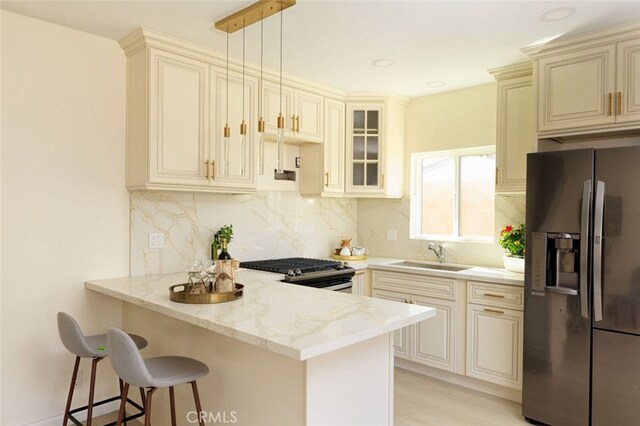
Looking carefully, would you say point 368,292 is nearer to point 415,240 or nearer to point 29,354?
point 415,240

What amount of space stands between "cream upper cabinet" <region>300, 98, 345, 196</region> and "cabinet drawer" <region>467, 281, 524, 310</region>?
4.98ft

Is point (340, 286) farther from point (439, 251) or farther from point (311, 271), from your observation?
point (439, 251)

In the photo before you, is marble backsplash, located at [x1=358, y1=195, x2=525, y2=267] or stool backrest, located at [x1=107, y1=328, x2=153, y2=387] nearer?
stool backrest, located at [x1=107, y1=328, x2=153, y2=387]

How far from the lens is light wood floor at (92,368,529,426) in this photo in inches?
115

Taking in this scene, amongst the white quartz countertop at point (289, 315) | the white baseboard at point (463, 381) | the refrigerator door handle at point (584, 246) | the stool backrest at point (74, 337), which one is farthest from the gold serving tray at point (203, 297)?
the white baseboard at point (463, 381)

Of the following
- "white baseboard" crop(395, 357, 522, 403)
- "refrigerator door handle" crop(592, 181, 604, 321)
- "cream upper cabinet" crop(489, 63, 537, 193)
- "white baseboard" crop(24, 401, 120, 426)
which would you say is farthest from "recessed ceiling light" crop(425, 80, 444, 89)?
"white baseboard" crop(24, 401, 120, 426)

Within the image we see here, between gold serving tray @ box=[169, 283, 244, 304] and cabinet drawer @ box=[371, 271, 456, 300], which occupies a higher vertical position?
gold serving tray @ box=[169, 283, 244, 304]

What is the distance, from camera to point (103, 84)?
2.92m

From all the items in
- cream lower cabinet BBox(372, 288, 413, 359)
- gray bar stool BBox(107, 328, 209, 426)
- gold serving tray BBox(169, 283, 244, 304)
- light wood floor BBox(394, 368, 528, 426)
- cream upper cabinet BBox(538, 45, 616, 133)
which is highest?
cream upper cabinet BBox(538, 45, 616, 133)

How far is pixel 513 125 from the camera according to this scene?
342cm

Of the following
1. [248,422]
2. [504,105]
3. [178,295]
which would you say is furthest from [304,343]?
[504,105]

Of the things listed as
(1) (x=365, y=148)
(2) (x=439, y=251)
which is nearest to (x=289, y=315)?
(2) (x=439, y=251)

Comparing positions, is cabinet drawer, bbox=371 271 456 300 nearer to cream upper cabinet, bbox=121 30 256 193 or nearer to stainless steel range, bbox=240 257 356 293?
stainless steel range, bbox=240 257 356 293

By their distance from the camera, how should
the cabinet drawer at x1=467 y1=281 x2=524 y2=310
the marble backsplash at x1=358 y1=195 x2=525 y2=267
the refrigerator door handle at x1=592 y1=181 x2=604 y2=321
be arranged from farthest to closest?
the marble backsplash at x1=358 y1=195 x2=525 y2=267
the cabinet drawer at x1=467 y1=281 x2=524 y2=310
the refrigerator door handle at x1=592 y1=181 x2=604 y2=321
